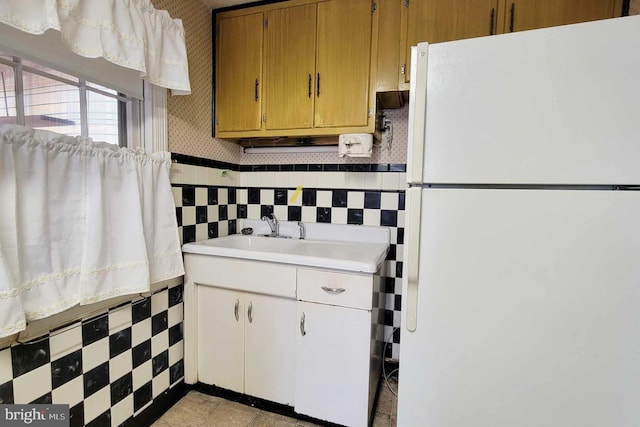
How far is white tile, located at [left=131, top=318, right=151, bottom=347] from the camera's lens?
4.60 feet

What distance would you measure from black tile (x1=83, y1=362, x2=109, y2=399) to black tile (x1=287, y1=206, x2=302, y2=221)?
1232 millimetres

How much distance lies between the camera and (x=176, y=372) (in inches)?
64.4

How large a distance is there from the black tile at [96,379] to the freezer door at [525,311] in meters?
1.26

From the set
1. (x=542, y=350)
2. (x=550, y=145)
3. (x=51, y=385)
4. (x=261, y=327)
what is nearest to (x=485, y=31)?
(x=550, y=145)

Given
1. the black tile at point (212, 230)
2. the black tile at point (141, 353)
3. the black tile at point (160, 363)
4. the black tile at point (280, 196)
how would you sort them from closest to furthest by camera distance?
the black tile at point (141, 353) < the black tile at point (160, 363) < the black tile at point (212, 230) < the black tile at point (280, 196)

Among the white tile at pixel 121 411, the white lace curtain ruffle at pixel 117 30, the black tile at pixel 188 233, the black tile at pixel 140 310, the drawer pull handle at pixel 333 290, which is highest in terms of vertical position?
the white lace curtain ruffle at pixel 117 30

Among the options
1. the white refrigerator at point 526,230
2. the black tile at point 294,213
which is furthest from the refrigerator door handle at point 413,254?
the black tile at point 294,213

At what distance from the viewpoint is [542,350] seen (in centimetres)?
86

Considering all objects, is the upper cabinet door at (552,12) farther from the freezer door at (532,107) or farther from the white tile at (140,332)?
the white tile at (140,332)

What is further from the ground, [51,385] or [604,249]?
[604,249]

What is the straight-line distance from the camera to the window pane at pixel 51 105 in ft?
3.52

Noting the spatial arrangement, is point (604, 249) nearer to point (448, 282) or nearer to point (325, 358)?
point (448, 282)

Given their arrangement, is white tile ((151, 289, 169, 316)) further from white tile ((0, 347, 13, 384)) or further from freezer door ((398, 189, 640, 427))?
freezer door ((398, 189, 640, 427))

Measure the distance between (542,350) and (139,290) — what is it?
1489 mm
